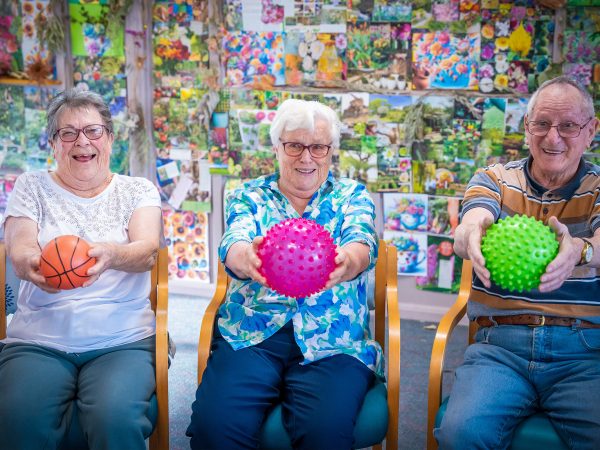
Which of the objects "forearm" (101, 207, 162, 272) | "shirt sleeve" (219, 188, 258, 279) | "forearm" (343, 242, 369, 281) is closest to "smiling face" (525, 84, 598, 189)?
"forearm" (343, 242, 369, 281)

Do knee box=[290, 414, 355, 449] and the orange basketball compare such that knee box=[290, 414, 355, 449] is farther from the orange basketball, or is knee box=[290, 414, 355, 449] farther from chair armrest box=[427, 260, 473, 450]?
the orange basketball

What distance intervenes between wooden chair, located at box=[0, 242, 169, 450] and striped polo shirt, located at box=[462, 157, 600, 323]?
1005mm

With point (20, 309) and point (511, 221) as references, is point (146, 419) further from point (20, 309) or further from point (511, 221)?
point (511, 221)

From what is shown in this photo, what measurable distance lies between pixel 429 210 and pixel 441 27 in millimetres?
1013

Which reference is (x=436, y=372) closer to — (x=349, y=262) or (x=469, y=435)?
(x=469, y=435)

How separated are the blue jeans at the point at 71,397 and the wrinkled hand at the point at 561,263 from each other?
47.1 inches

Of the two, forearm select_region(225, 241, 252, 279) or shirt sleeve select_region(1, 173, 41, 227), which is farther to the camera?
shirt sleeve select_region(1, 173, 41, 227)

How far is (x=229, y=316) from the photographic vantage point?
2.31 metres

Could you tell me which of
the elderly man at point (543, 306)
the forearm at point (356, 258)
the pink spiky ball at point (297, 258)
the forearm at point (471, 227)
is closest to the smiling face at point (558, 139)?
the elderly man at point (543, 306)

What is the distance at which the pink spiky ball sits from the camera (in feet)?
6.18

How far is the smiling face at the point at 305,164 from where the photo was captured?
7.61ft

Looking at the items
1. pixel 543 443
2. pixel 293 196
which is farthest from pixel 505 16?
pixel 543 443

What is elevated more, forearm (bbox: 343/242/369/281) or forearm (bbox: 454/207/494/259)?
forearm (bbox: 454/207/494/259)

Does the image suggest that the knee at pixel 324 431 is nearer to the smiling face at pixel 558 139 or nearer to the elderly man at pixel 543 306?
the elderly man at pixel 543 306
